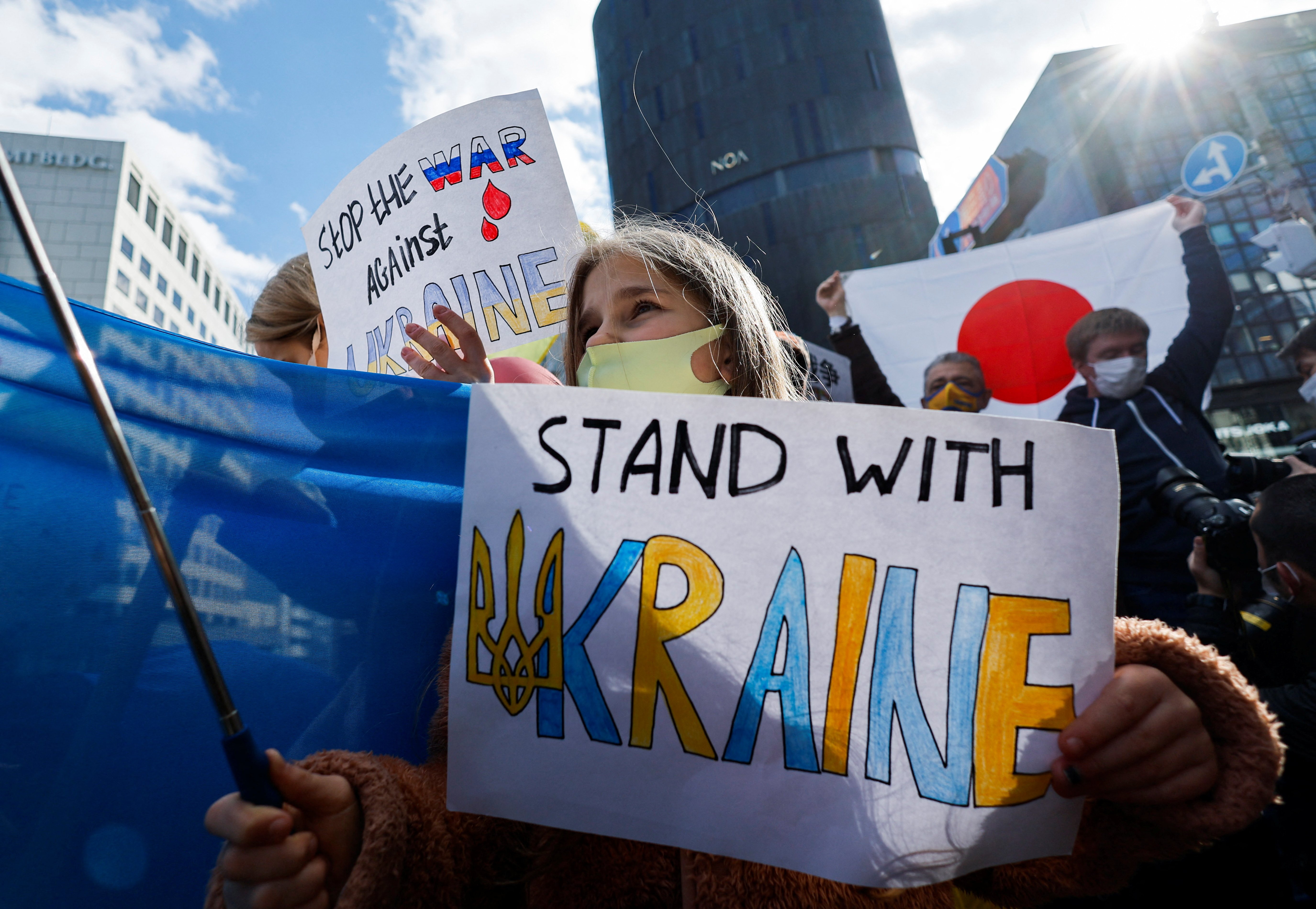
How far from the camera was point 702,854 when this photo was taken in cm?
72

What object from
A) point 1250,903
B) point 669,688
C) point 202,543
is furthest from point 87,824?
point 1250,903

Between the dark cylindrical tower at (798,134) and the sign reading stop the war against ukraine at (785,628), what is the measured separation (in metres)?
15.6

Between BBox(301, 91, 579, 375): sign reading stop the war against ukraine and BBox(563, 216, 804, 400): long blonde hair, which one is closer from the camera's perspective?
BBox(563, 216, 804, 400): long blonde hair

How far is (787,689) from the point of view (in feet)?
2.23

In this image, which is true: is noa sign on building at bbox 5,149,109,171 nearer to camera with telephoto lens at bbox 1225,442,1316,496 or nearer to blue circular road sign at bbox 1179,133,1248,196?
blue circular road sign at bbox 1179,133,1248,196

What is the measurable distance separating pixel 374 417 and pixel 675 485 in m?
0.52

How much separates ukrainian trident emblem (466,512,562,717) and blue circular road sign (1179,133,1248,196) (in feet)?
34.8

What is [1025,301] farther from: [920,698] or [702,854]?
[702,854]

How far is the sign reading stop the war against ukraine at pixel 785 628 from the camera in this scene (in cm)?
67

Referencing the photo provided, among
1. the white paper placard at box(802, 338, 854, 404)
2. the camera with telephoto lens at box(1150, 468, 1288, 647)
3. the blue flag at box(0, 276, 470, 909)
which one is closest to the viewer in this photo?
the blue flag at box(0, 276, 470, 909)

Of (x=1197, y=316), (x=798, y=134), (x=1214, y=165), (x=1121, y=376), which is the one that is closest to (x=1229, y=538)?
(x=1121, y=376)

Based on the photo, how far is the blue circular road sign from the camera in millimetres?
8508

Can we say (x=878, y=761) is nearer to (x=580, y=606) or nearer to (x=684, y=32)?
(x=580, y=606)

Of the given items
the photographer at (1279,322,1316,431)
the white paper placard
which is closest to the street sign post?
the white paper placard
